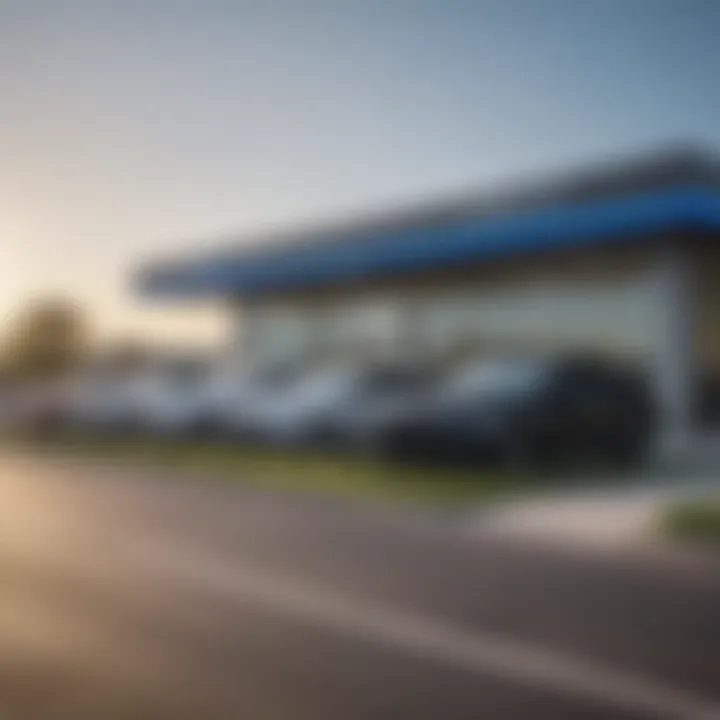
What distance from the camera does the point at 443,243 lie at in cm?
205

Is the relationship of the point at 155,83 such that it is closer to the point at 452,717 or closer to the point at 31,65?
the point at 31,65

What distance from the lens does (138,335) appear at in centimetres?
206

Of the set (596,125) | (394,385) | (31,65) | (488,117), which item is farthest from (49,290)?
(596,125)

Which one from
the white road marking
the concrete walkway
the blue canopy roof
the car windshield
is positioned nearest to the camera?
the blue canopy roof

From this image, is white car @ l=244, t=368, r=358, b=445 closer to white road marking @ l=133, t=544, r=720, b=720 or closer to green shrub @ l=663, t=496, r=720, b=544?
white road marking @ l=133, t=544, r=720, b=720

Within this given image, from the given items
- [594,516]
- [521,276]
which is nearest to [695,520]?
[594,516]

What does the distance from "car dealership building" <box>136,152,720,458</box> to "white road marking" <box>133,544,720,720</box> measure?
1.64 feet

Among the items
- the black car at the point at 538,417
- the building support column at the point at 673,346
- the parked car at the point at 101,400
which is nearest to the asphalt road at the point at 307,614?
the parked car at the point at 101,400

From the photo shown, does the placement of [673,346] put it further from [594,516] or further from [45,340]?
[45,340]

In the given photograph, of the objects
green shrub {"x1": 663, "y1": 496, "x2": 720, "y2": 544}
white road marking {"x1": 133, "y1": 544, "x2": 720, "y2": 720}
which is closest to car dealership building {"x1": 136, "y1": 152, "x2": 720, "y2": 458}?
white road marking {"x1": 133, "y1": 544, "x2": 720, "y2": 720}

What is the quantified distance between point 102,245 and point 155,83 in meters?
0.32

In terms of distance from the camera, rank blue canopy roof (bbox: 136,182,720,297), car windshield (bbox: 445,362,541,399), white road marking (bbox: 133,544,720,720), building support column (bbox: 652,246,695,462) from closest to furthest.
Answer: blue canopy roof (bbox: 136,182,720,297), building support column (bbox: 652,246,695,462), white road marking (bbox: 133,544,720,720), car windshield (bbox: 445,362,541,399)

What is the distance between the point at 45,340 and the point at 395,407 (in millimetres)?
746

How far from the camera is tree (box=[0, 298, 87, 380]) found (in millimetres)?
2025
